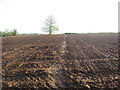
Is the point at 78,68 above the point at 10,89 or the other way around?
above

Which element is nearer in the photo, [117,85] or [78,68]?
[117,85]

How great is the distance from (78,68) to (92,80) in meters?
0.89

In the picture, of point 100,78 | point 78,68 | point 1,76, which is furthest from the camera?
point 78,68

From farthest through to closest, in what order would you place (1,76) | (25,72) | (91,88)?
(25,72) < (1,76) < (91,88)

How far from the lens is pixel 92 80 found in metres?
3.05

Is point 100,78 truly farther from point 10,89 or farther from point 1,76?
point 1,76

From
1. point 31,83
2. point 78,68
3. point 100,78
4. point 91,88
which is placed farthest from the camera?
point 78,68

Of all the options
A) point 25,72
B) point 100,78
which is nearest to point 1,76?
point 25,72

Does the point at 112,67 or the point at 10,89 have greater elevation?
the point at 112,67

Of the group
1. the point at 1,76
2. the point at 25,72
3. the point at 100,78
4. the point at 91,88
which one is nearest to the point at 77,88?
the point at 91,88

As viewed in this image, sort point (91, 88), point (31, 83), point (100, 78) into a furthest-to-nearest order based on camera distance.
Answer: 1. point (100, 78)
2. point (31, 83)
3. point (91, 88)

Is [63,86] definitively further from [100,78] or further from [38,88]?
[100,78]

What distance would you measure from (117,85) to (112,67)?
4.13 ft

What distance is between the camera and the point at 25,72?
3.63m
